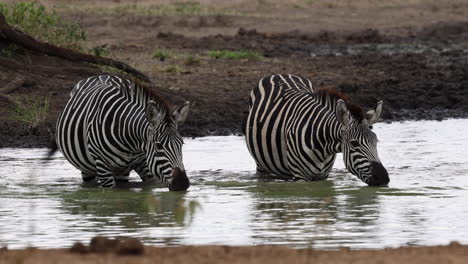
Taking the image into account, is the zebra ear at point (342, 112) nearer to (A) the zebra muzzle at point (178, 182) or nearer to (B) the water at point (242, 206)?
(B) the water at point (242, 206)

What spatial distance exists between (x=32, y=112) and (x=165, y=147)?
18.5 ft

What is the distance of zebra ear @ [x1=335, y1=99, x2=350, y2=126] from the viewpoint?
959cm

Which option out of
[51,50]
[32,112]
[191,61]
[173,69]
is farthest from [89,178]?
[191,61]

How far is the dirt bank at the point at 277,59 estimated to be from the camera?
16062 millimetres

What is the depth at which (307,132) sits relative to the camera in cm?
999

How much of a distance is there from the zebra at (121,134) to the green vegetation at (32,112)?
376 centimetres

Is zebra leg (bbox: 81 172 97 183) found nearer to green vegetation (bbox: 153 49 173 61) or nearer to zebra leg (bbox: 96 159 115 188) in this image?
zebra leg (bbox: 96 159 115 188)

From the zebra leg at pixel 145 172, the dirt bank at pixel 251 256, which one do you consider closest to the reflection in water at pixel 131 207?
the zebra leg at pixel 145 172

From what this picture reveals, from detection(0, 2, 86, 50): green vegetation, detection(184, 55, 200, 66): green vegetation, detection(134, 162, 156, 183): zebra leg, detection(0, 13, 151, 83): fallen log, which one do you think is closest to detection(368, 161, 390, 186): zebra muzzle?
detection(134, 162, 156, 183): zebra leg

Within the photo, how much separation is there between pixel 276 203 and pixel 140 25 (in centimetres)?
2212

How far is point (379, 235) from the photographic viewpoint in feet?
24.0

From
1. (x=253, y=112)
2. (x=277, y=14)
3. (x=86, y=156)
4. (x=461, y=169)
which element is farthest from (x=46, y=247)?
(x=277, y=14)

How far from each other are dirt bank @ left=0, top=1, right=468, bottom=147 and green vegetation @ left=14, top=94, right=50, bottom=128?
0.11 metres

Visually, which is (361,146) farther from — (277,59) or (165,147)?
(277,59)
